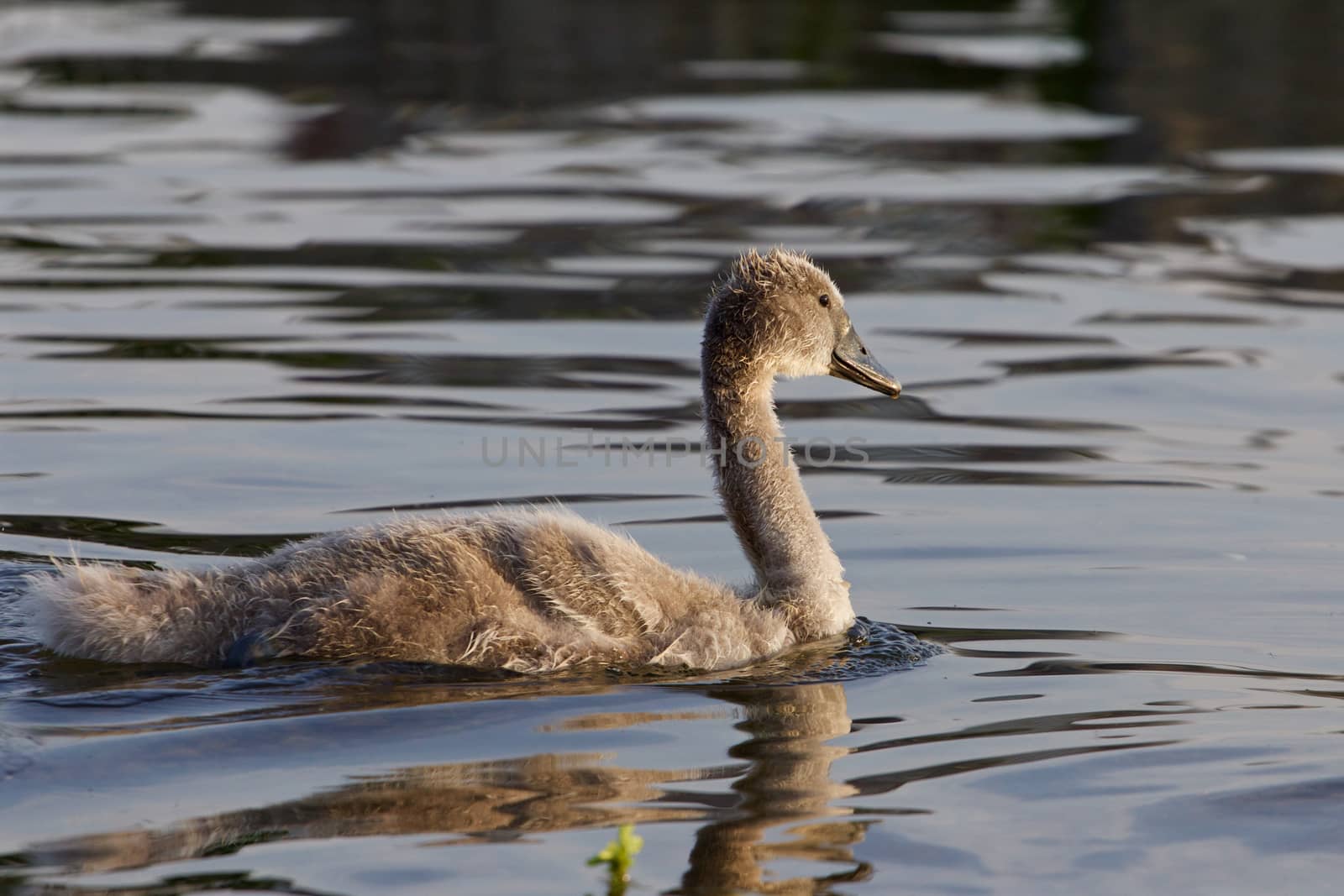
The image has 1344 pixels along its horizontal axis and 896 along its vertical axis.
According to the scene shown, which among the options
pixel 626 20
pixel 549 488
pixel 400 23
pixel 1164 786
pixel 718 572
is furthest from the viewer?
pixel 400 23

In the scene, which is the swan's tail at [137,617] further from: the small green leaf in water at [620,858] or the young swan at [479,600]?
the small green leaf in water at [620,858]

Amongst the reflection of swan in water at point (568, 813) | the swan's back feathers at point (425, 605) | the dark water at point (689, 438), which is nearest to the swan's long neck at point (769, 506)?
the dark water at point (689, 438)

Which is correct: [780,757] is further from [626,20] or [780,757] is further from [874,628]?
[626,20]

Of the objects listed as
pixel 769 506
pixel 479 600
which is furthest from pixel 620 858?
pixel 769 506

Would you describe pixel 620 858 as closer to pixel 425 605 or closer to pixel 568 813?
pixel 568 813

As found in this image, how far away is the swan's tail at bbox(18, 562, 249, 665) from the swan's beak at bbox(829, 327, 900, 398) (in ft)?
9.53

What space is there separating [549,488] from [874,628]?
255 centimetres

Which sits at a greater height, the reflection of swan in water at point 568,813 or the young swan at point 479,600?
the young swan at point 479,600

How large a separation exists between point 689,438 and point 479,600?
151 inches

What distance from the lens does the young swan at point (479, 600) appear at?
6.95 meters

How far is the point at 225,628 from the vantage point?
6984 millimetres

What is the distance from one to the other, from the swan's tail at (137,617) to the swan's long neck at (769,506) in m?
2.11

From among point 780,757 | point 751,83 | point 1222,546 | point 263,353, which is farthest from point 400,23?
point 780,757

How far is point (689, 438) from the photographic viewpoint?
1079 centimetres
